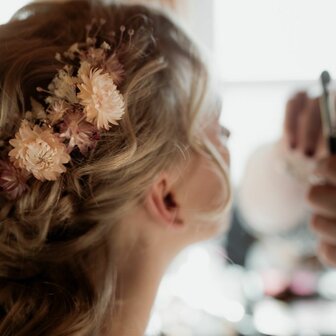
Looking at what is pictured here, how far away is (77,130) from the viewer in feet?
1.77

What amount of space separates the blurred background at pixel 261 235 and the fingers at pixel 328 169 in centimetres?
31

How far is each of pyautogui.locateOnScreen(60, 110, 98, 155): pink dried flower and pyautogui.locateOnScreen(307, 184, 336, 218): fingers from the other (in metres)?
0.38

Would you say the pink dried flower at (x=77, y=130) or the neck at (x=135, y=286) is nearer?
the pink dried flower at (x=77, y=130)

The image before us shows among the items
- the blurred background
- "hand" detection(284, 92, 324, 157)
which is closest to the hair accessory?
"hand" detection(284, 92, 324, 157)

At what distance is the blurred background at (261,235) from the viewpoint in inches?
44.6

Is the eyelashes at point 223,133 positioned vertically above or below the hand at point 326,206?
above

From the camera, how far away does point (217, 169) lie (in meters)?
0.70

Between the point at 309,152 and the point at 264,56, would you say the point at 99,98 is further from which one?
the point at 264,56

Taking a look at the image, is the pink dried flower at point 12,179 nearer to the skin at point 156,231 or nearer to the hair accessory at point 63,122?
the hair accessory at point 63,122

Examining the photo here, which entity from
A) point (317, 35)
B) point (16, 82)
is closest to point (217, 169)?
point (16, 82)

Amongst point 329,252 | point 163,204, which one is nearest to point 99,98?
point 163,204

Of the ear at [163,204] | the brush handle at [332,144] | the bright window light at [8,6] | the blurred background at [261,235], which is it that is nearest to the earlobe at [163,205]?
the ear at [163,204]

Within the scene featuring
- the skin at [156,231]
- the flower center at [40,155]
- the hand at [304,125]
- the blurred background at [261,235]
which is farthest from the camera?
the blurred background at [261,235]

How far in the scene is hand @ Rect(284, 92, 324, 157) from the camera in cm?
88
